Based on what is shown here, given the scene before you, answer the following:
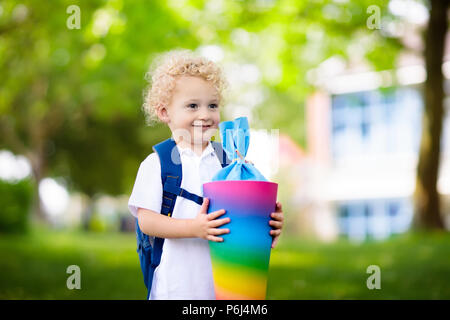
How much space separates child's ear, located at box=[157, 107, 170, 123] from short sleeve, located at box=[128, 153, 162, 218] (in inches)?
10.1

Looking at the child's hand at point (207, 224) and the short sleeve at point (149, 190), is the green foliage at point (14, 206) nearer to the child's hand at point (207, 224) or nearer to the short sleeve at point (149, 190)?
the short sleeve at point (149, 190)

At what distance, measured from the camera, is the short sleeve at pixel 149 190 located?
2322 millimetres

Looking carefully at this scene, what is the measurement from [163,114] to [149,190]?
42 cm

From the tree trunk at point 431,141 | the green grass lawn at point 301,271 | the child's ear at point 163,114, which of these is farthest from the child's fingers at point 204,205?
the tree trunk at point 431,141

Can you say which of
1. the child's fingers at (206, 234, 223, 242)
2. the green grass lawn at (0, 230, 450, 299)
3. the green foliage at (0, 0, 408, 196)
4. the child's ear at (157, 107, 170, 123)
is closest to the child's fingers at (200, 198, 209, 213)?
the child's fingers at (206, 234, 223, 242)

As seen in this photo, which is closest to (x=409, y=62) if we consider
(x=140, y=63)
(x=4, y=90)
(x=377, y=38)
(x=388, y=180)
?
(x=388, y=180)

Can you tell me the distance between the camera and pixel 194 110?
242 centimetres

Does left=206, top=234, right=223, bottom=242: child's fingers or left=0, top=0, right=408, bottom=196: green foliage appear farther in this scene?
left=0, top=0, right=408, bottom=196: green foliage

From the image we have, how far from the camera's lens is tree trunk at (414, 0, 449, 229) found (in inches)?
410

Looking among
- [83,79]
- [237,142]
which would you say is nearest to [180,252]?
[237,142]

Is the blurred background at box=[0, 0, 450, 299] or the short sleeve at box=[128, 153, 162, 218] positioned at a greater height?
the blurred background at box=[0, 0, 450, 299]

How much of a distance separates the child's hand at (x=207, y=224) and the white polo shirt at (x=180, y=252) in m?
0.14

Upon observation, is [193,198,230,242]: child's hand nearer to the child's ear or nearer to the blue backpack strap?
the blue backpack strap
